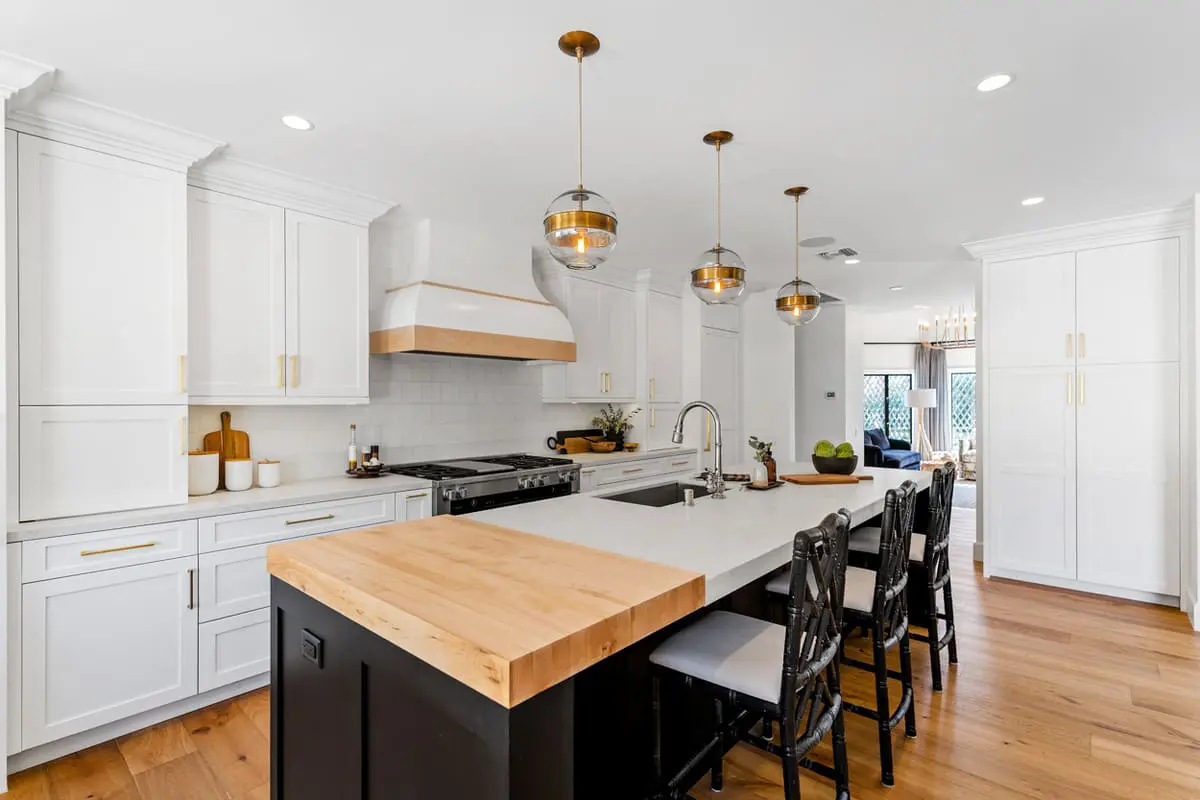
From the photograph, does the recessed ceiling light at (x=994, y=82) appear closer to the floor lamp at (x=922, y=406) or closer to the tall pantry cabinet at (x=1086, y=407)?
the tall pantry cabinet at (x=1086, y=407)

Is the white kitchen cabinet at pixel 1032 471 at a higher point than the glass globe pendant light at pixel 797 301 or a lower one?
lower

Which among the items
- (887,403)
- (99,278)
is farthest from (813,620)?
(887,403)

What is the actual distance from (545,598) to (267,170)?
262 cm

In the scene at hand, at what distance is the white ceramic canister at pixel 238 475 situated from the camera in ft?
9.71

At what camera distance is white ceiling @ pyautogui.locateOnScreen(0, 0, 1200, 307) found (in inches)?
70.2

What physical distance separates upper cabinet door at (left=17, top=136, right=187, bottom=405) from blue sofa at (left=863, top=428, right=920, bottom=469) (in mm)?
7858

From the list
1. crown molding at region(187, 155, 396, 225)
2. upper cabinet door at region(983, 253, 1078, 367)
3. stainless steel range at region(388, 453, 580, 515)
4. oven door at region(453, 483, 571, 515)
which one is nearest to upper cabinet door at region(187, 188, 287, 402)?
crown molding at region(187, 155, 396, 225)

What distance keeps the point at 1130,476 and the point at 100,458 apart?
215 inches

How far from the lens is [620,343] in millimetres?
5137

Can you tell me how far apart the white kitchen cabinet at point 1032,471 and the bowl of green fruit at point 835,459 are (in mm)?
1842

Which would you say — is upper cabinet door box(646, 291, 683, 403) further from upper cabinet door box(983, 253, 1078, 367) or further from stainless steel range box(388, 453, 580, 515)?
upper cabinet door box(983, 253, 1078, 367)

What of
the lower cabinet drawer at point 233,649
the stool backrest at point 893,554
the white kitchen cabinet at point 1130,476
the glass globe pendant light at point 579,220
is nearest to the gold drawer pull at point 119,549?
the lower cabinet drawer at point 233,649

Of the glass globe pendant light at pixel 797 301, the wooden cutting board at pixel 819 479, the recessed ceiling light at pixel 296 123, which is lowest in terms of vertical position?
the wooden cutting board at pixel 819 479

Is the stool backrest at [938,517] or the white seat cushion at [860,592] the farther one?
the stool backrest at [938,517]
